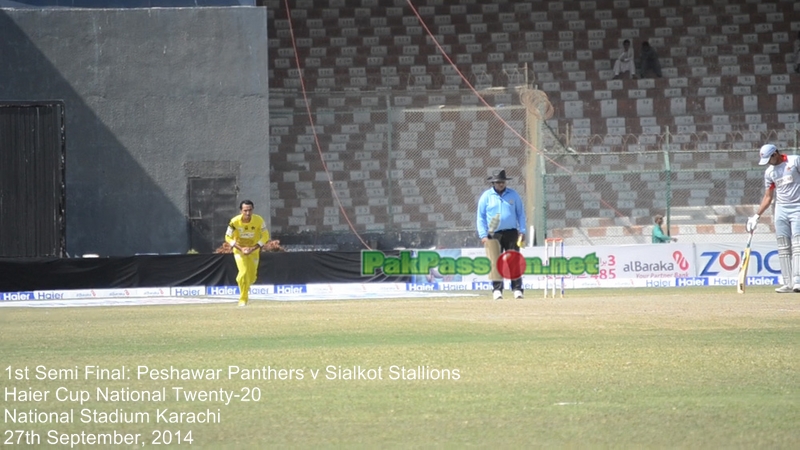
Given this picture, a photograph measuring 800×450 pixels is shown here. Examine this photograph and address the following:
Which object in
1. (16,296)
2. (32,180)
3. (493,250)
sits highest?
(32,180)

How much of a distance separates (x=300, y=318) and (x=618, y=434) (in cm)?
830

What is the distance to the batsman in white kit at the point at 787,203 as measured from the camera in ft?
52.2

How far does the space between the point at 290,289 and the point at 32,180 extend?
21.9 feet

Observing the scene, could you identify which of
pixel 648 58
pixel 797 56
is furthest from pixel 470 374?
pixel 797 56

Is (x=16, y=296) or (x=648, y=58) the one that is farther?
(x=648, y=58)

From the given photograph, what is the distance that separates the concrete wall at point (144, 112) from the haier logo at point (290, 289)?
3.65 meters

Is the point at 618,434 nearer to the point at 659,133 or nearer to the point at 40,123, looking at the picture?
the point at 40,123

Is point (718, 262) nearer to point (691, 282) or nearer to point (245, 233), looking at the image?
point (691, 282)

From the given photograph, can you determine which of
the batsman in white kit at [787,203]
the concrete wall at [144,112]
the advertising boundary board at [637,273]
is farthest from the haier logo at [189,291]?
the batsman in white kit at [787,203]

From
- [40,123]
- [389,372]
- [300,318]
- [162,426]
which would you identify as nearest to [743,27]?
[40,123]

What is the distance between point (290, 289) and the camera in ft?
80.4

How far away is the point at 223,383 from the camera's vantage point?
→ 26.5 ft

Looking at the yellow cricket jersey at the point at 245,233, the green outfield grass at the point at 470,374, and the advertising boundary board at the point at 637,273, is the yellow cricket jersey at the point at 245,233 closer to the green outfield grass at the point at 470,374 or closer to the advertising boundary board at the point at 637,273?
the green outfield grass at the point at 470,374

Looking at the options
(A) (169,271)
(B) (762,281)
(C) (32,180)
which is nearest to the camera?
(B) (762,281)
